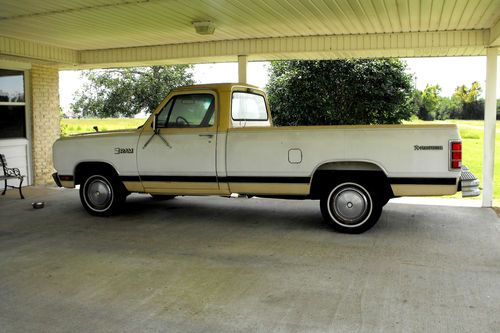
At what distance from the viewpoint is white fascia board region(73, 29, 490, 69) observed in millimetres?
9203

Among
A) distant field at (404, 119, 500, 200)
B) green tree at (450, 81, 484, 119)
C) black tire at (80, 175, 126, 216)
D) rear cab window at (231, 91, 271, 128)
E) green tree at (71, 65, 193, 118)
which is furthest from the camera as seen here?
green tree at (450, 81, 484, 119)

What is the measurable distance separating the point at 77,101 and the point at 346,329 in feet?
85.1

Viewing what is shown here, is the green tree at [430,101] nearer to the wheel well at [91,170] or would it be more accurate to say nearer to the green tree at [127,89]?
the green tree at [127,89]

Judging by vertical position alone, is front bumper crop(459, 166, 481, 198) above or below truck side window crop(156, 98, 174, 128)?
below

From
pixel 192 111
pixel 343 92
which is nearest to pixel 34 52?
pixel 192 111

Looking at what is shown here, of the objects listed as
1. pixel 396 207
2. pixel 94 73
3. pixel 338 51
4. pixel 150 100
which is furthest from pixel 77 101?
pixel 396 207

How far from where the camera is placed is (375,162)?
665cm

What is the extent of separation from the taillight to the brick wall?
9.55 metres

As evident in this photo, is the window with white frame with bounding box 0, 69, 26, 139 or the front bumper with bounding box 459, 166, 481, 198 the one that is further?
the window with white frame with bounding box 0, 69, 26, 139

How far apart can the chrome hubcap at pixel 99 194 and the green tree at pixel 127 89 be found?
15.7 m

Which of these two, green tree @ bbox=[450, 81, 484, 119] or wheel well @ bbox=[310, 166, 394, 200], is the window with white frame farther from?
green tree @ bbox=[450, 81, 484, 119]

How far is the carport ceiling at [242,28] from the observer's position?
7.44m

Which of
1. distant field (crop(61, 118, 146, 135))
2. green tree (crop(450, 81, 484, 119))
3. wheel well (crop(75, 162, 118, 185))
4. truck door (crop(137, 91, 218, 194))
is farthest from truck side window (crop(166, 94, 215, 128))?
green tree (crop(450, 81, 484, 119))

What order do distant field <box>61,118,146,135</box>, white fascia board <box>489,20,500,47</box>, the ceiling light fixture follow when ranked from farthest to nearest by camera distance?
1. distant field <box>61,118,146,135</box>
2. the ceiling light fixture
3. white fascia board <box>489,20,500,47</box>
